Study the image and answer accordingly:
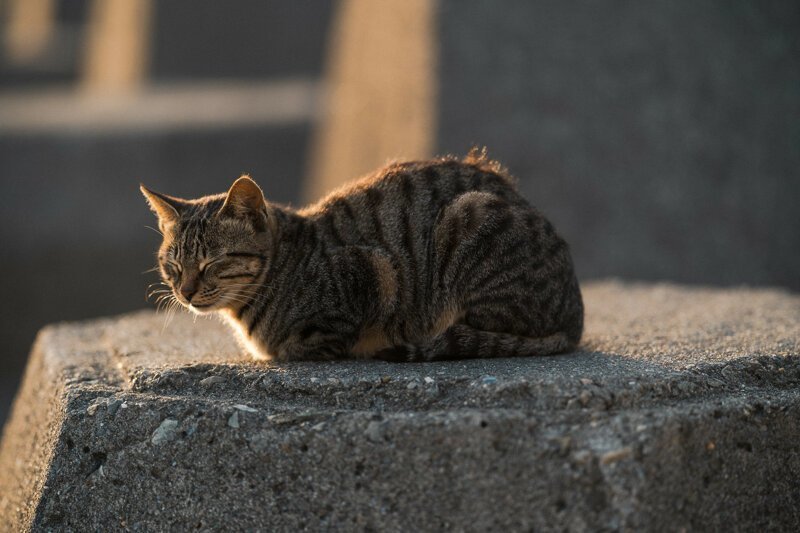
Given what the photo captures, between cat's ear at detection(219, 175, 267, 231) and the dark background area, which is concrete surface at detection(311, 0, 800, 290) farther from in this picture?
the dark background area

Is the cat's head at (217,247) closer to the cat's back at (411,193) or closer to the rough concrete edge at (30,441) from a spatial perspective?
the cat's back at (411,193)

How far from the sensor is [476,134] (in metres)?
7.91

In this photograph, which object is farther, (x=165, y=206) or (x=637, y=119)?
(x=637, y=119)

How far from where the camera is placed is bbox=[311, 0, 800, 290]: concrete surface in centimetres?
665

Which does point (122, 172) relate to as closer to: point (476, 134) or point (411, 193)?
point (476, 134)

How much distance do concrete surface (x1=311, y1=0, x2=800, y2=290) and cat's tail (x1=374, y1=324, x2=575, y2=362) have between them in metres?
3.65

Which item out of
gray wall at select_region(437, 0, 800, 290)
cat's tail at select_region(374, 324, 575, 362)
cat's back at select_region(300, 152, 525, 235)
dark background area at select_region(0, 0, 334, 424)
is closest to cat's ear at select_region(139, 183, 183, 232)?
cat's back at select_region(300, 152, 525, 235)

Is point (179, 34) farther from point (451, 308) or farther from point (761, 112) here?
point (451, 308)

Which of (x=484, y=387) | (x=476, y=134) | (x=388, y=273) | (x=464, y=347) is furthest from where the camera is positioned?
(x=476, y=134)

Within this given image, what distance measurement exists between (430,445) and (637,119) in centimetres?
494

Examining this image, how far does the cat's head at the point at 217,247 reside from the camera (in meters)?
3.63

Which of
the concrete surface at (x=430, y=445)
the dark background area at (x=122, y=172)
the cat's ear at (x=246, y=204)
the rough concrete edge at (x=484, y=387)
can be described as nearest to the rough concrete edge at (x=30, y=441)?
the concrete surface at (x=430, y=445)

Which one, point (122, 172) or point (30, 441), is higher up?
point (122, 172)

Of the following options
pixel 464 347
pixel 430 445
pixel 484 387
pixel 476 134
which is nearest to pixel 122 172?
pixel 476 134
